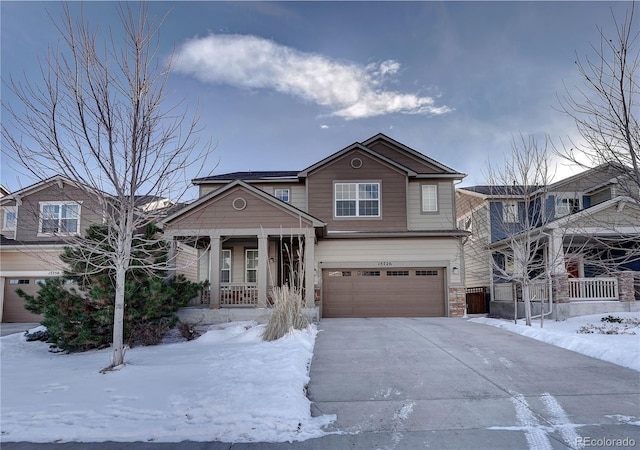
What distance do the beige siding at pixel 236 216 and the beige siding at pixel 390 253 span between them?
331cm

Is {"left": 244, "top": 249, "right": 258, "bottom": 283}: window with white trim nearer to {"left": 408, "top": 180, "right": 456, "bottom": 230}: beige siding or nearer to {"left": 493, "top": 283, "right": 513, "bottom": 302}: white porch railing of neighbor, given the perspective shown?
{"left": 408, "top": 180, "right": 456, "bottom": 230}: beige siding

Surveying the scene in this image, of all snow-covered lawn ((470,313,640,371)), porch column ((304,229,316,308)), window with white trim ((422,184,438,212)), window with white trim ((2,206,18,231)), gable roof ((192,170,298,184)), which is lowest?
snow-covered lawn ((470,313,640,371))

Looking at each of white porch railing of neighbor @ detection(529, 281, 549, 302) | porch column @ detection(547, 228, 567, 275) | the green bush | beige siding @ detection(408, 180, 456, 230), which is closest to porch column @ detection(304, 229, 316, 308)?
the green bush

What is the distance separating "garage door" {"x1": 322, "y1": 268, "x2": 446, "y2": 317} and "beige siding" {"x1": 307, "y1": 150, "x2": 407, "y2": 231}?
1.96 meters

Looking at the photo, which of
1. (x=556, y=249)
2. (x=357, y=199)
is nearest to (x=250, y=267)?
(x=357, y=199)

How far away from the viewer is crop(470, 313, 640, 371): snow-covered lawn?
7773 mm

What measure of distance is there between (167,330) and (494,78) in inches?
499

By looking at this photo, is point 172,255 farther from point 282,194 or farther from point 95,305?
point 282,194

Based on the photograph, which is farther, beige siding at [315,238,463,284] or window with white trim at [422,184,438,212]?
window with white trim at [422,184,438,212]

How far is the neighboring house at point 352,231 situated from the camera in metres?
A: 13.4

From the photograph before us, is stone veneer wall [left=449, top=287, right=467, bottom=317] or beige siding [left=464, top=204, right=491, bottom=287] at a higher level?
beige siding [left=464, top=204, right=491, bottom=287]

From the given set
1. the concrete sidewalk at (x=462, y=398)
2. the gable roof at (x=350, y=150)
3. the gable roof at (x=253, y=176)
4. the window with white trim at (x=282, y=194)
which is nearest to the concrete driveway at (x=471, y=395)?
the concrete sidewalk at (x=462, y=398)

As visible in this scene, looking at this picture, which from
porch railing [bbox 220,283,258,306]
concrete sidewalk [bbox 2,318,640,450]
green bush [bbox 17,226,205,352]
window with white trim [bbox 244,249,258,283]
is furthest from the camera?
window with white trim [bbox 244,249,258,283]

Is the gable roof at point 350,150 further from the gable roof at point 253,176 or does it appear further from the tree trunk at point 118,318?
the tree trunk at point 118,318
